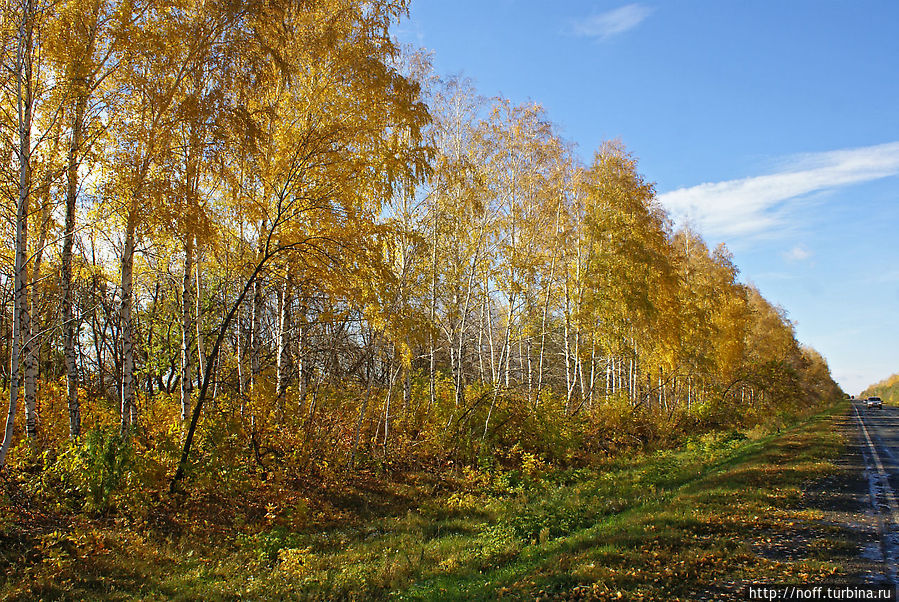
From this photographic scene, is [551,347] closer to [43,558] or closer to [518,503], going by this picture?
[518,503]

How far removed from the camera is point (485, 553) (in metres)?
7.03

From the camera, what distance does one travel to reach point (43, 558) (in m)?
5.83

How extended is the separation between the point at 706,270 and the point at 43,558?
29903 mm

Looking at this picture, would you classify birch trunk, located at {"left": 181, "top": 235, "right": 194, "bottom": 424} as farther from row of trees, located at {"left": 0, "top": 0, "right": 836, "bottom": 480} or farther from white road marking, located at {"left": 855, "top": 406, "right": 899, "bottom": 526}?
white road marking, located at {"left": 855, "top": 406, "right": 899, "bottom": 526}

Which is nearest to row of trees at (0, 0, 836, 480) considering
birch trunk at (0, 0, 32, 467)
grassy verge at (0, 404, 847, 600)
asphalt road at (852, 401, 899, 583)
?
birch trunk at (0, 0, 32, 467)

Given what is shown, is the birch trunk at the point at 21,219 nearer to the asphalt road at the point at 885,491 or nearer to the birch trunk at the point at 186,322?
the birch trunk at the point at 186,322

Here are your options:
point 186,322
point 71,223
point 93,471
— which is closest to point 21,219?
point 71,223

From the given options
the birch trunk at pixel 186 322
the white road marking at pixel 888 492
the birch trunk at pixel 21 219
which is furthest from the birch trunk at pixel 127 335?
the white road marking at pixel 888 492

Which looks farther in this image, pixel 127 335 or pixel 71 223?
pixel 127 335

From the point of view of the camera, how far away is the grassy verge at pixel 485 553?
5.14 m

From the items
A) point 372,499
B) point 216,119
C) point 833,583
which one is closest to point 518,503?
point 372,499

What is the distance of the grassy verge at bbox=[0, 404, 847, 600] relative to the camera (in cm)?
514

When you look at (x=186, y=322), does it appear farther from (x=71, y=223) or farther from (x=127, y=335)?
(x=71, y=223)

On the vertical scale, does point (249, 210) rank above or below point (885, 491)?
above
